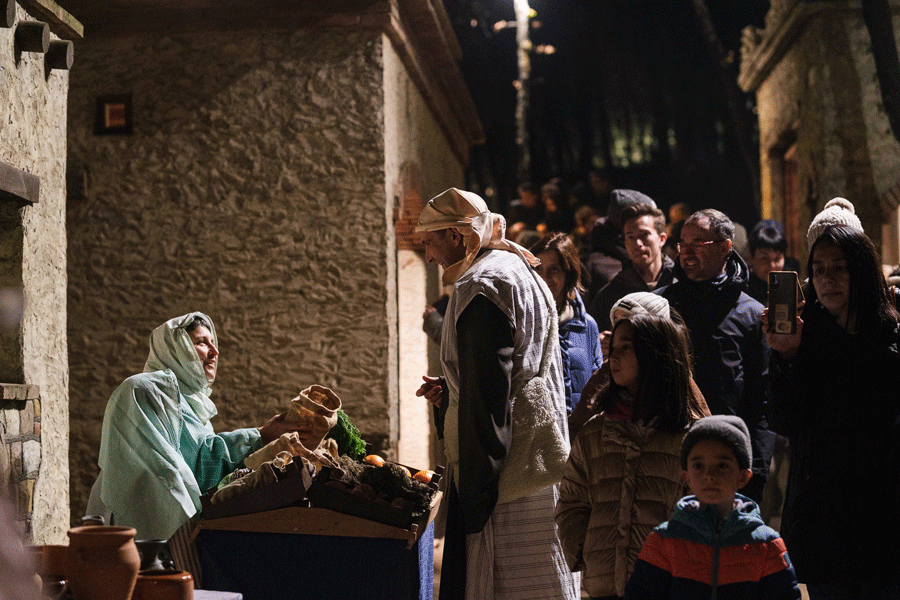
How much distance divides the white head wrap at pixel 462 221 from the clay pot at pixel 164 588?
1.83m

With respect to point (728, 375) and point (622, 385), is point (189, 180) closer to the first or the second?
point (728, 375)

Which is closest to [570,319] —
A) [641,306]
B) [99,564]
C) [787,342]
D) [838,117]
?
[641,306]

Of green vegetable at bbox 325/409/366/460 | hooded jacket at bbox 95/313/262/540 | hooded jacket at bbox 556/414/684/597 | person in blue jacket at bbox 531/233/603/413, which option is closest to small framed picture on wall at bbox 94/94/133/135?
hooded jacket at bbox 95/313/262/540

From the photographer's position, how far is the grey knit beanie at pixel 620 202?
215 inches

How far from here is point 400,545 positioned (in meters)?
3.39

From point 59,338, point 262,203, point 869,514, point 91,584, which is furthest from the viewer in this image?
point 262,203

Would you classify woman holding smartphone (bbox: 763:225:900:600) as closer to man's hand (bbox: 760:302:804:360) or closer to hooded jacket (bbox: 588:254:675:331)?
man's hand (bbox: 760:302:804:360)

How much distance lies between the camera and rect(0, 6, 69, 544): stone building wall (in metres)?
4.68

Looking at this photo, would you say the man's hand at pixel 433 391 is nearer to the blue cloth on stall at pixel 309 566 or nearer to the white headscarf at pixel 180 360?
the blue cloth on stall at pixel 309 566

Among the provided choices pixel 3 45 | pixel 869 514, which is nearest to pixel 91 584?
pixel 869 514

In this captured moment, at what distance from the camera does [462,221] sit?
3.74 m

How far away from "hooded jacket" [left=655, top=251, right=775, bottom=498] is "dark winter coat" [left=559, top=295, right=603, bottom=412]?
0.57m

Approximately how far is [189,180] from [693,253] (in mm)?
4619

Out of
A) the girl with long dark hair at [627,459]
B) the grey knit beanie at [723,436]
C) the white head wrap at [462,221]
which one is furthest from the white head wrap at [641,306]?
the white head wrap at [462,221]
